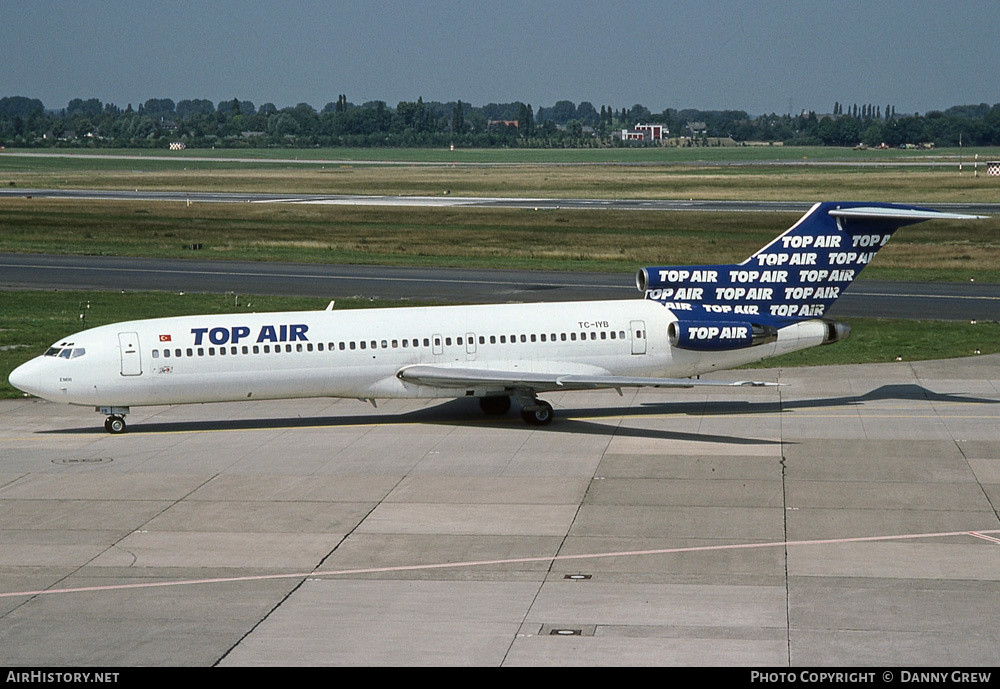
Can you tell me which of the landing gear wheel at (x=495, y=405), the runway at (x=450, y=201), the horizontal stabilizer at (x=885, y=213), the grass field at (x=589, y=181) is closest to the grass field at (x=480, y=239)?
A: the grass field at (x=589, y=181)

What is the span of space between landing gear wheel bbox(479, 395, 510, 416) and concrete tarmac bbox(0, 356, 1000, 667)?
603 millimetres

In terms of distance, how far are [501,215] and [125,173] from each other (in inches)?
4018

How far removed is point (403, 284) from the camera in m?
63.3

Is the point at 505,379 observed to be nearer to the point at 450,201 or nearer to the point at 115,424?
the point at 115,424

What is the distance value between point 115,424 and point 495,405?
10.4m

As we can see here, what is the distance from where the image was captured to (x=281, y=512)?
25625mm

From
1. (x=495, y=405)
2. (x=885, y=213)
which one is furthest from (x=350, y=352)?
(x=885, y=213)

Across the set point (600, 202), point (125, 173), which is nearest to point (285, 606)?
point (600, 202)

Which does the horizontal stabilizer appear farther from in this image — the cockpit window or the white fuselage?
the cockpit window

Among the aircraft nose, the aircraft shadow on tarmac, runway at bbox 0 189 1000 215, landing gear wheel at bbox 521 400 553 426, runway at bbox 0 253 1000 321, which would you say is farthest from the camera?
runway at bbox 0 189 1000 215

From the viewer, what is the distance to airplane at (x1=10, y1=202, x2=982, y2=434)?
1273 inches

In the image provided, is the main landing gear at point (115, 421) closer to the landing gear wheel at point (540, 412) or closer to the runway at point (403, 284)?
the landing gear wheel at point (540, 412)

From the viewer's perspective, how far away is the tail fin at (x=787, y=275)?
3528 cm

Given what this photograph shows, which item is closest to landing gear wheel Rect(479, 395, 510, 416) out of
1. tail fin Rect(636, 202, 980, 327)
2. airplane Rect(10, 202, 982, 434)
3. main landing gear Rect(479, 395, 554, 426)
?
airplane Rect(10, 202, 982, 434)
